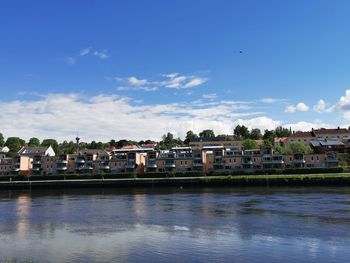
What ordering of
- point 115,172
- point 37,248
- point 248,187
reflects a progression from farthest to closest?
point 115,172, point 248,187, point 37,248

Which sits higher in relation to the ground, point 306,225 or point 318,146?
point 318,146

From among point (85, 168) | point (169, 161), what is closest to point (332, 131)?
point (169, 161)

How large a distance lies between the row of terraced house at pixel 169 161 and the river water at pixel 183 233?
65.5 meters

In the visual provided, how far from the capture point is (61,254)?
3375cm

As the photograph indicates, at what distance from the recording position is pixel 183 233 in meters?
41.2

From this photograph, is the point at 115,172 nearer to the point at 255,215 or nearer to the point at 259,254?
the point at 255,215

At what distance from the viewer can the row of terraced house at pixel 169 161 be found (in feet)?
422

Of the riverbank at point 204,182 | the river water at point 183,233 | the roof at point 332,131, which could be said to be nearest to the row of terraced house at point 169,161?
the riverbank at point 204,182

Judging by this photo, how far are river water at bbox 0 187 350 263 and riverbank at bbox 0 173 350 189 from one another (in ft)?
125

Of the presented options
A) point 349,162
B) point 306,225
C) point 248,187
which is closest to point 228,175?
point 248,187

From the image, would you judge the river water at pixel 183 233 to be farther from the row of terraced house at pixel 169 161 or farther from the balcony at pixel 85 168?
the balcony at pixel 85 168

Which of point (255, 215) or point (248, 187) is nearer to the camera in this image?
point (255, 215)

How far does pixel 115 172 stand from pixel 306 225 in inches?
4003

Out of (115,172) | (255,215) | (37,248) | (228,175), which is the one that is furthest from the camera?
(115,172)
